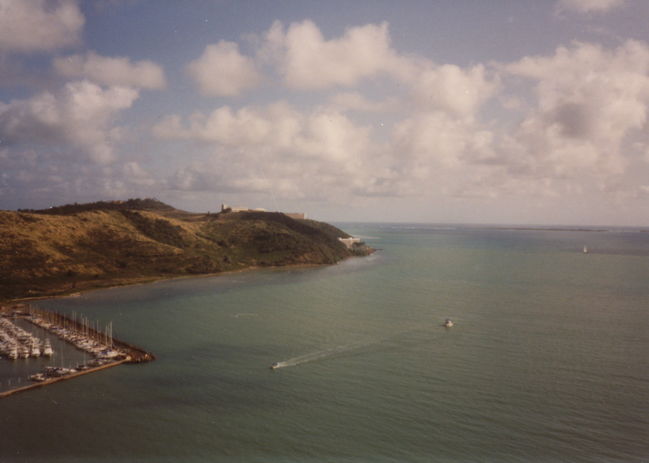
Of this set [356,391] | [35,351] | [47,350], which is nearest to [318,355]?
[356,391]

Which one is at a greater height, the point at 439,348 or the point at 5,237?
the point at 5,237

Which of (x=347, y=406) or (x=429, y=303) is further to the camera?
(x=429, y=303)

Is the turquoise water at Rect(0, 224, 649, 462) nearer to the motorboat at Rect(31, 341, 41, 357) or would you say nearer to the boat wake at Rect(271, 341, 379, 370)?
the boat wake at Rect(271, 341, 379, 370)

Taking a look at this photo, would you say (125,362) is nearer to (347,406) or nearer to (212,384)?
(212,384)

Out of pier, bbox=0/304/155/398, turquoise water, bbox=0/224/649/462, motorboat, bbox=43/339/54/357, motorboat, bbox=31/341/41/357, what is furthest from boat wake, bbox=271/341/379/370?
motorboat, bbox=31/341/41/357

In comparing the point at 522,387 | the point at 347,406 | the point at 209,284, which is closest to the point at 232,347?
the point at 347,406
